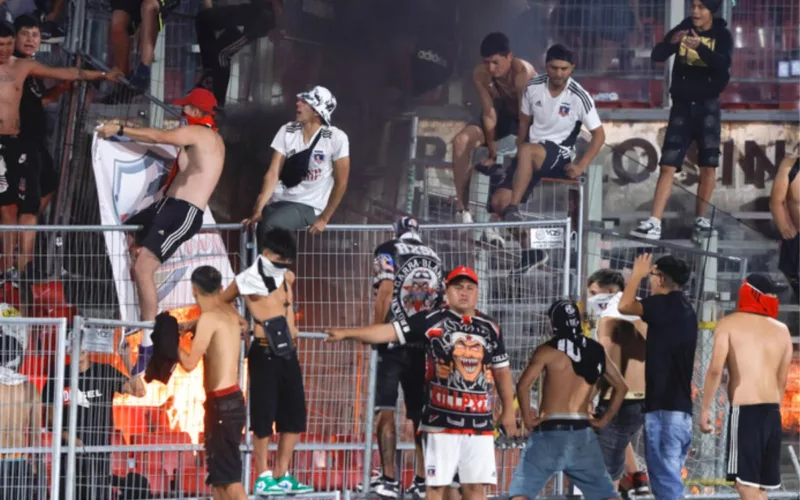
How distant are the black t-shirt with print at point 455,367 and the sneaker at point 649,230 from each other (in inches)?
128

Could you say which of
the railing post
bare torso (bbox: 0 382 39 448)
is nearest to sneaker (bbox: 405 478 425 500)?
the railing post

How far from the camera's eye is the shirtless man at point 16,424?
10805mm

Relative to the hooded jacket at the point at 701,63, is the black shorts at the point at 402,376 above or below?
below

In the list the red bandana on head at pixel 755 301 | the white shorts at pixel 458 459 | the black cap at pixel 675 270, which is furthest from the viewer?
the black cap at pixel 675 270

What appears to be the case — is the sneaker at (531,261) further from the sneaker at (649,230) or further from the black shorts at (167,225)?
the black shorts at (167,225)

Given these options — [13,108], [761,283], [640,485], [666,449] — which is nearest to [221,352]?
[666,449]

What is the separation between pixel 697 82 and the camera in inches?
542

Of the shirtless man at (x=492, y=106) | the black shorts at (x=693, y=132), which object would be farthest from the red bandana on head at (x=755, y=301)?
the shirtless man at (x=492, y=106)

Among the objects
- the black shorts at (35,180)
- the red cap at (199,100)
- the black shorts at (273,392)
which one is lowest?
the black shorts at (273,392)

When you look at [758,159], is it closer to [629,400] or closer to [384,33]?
[384,33]

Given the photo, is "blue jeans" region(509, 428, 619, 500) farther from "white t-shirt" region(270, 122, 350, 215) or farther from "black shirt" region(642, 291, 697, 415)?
"white t-shirt" region(270, 122, 350, 215)

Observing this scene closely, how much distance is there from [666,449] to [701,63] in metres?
4.26

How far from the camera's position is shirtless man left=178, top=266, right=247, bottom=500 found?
33.5 feet

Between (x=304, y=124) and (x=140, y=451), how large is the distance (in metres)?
2.79
